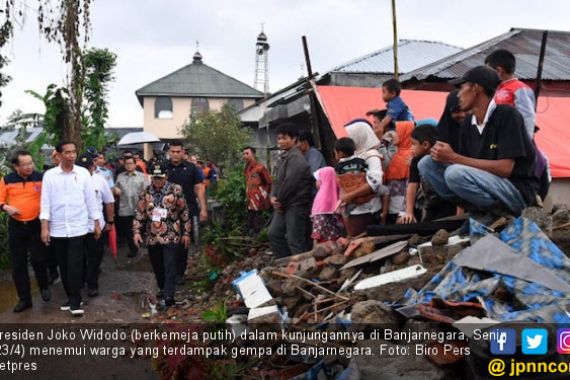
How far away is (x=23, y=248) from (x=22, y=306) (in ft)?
2.32

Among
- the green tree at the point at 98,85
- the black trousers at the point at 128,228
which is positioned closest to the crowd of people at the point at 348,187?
the black trousers at the point at 128,228

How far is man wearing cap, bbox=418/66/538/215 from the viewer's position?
4.05 m

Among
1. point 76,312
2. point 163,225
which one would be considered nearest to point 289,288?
point 163,225

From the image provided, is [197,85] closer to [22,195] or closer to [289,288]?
[22,195]

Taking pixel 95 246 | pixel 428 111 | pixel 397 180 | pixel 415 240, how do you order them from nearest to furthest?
1. pixel 415 240
2. pixel 397 180
3. pixel 95 246
4. pixel 428 111

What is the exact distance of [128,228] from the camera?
1022 cm

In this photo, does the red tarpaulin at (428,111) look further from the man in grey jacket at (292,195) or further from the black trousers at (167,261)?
the black trousers at (167,261)

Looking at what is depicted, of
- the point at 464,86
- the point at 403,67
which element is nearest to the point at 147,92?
the point at 403,67

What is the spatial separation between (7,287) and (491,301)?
720 centimetres

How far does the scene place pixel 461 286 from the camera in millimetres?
3588

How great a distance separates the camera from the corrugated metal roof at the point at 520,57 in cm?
1155

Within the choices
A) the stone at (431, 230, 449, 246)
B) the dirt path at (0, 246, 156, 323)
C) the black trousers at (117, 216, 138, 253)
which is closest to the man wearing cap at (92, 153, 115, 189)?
the black trousers at (117, 216, 138, 253)

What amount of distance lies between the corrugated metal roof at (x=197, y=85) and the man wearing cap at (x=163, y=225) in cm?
3238

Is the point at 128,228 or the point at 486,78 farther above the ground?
the point at 486,78
